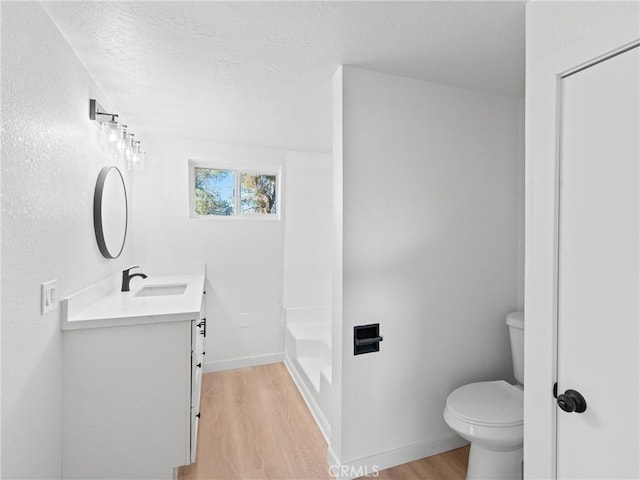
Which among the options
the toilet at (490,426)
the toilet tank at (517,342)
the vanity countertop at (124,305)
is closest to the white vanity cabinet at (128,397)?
the vanity countertop at (124,305)

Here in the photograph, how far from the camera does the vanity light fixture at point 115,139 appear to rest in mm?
1825

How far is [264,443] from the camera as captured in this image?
6.91 ft

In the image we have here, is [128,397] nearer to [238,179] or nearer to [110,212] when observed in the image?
[110,212]

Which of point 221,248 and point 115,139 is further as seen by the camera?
point 221,248

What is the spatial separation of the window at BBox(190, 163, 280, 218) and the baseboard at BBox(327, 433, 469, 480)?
2242 millimetres

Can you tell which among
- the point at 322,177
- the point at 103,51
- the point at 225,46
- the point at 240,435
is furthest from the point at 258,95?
the point at 240,435

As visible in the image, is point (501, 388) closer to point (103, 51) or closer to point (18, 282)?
point (18, 282)

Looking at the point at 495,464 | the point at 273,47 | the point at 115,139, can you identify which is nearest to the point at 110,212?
the point at 115,139

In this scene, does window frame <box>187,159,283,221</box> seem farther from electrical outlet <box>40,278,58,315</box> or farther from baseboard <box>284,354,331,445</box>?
electrical outlet <box>40,278,58,315</box>

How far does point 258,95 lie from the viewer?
81.3 inches

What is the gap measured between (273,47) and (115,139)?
1152 millimetres

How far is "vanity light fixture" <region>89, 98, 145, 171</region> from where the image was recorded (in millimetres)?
1825
